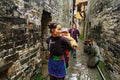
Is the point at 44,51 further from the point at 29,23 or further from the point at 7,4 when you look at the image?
the point at 7,4

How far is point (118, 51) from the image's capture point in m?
4.33

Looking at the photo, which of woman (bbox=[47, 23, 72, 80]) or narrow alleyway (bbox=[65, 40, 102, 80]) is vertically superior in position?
woman (bbox=[47, 23, 72, 80])

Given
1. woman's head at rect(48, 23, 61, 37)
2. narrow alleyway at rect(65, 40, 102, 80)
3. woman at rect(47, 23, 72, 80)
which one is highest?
woman's head at rect(48, 23, 61, 37)

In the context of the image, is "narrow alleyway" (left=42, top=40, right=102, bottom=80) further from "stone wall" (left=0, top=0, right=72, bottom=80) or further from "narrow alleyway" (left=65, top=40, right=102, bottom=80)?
"stone wall" (left=0, top=0, right=72, bottom=80)

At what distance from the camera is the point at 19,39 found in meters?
3.37

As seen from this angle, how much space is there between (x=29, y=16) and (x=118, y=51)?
238 centimetres

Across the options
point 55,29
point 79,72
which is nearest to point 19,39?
point 55,29

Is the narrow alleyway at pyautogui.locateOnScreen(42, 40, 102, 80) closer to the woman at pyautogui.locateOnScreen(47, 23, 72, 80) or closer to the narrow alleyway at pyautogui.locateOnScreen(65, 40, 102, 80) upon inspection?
the narrow alleyway at pyautogui.locateOnScreen(65, 40, 102, 80)

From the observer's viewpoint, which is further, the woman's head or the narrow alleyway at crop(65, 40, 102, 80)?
the narrow alleyway at crop(65, 40, 102, 80)

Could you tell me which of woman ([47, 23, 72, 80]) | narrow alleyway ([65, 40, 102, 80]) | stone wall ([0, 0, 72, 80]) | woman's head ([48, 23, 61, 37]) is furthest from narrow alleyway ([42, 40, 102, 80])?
woman's head ([48, 23, 61, 37])

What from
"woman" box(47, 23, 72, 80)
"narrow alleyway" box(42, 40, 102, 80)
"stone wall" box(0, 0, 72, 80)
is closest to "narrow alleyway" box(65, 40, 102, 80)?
"narrow alleyway" box(42, 40, 102, 80)

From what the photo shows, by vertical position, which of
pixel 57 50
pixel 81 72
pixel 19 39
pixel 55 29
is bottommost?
pixel 81 72

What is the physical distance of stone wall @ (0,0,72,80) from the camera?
110 inches

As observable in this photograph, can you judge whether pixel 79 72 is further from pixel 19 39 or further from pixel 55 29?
pixel 55 29
